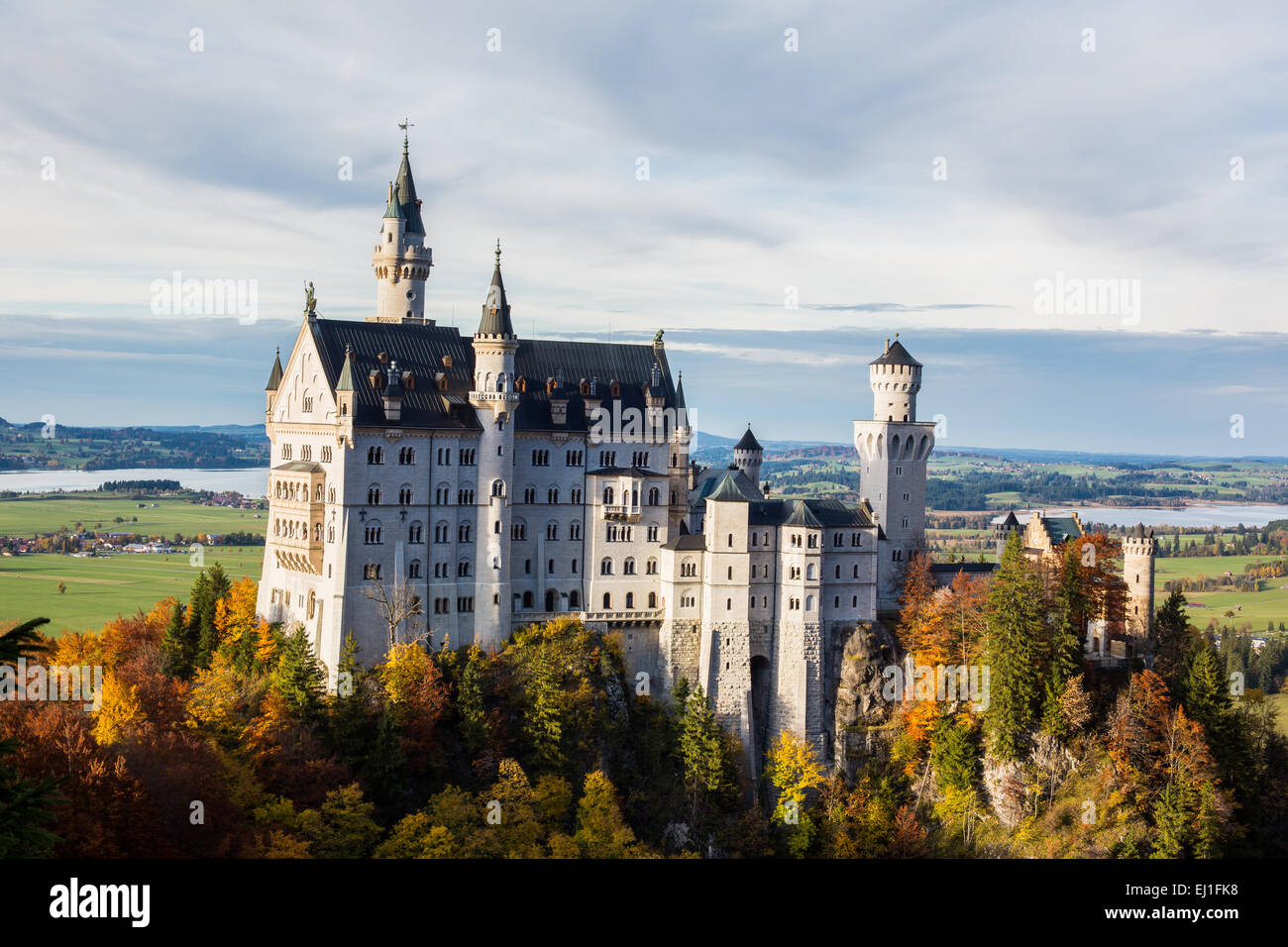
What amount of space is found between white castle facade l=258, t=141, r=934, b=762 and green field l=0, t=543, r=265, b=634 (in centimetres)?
4910

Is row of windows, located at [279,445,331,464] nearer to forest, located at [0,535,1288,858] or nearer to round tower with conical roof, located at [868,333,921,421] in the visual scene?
forest, located at [0,535,1288,858]

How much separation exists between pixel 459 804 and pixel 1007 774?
3554cm

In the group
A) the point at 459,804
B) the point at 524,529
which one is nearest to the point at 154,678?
the point at 459,804

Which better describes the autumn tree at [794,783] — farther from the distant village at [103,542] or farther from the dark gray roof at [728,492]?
the distant village at [103,542]

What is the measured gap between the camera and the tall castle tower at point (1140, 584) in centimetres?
9281

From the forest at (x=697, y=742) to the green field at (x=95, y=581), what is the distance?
1687 inches

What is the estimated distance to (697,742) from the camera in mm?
84438

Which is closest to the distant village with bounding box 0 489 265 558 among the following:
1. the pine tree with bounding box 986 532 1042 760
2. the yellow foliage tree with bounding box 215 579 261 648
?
the yellow foliage tree with bounding box 215 579 261 648

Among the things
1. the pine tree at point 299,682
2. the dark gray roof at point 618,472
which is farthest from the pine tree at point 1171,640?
the pine tree at point 299,682

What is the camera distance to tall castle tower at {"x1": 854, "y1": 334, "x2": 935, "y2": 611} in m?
96.1

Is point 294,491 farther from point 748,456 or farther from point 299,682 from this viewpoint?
point 748,456

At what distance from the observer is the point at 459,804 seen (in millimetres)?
71812

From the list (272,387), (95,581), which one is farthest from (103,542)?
(272,387)
